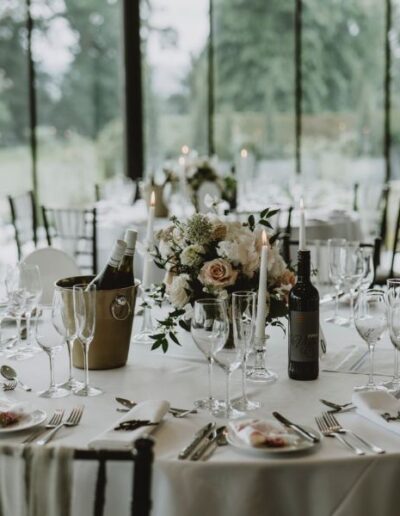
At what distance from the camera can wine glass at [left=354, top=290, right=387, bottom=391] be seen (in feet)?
7.04

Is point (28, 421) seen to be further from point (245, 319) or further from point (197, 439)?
point (245, 319)

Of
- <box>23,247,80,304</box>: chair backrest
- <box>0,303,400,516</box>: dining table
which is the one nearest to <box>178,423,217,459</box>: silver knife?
<box>0,303,400,516</box>: dining table

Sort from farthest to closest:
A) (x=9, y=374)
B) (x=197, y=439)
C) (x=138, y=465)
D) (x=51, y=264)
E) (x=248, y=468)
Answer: (x=51, y=264) < (x=9, y=374) < (x=197, y=439) < (x=248, y=468) < (x=138, y=465)

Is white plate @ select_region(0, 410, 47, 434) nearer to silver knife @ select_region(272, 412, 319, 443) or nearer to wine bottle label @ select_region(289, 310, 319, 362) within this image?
silver knife @ select_region(272, 412, 319, 443)

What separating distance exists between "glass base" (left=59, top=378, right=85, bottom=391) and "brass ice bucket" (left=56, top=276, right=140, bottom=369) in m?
0.14

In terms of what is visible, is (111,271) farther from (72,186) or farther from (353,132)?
(353,132)

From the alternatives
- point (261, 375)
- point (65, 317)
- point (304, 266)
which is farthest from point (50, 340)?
point (304, 266)

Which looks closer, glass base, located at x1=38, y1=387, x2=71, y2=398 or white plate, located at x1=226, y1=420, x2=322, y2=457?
white plate, located at x1=226, y1=420, x2=322, y2=457

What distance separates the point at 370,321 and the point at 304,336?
168mm

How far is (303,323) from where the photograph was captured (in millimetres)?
2189

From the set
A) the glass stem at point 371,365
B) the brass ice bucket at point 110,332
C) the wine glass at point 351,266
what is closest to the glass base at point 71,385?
the brass ice bucket at point 110,332

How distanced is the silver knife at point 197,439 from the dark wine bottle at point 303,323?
420 millimetres

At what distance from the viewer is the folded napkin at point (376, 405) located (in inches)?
74.6

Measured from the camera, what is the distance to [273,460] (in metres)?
1.68
